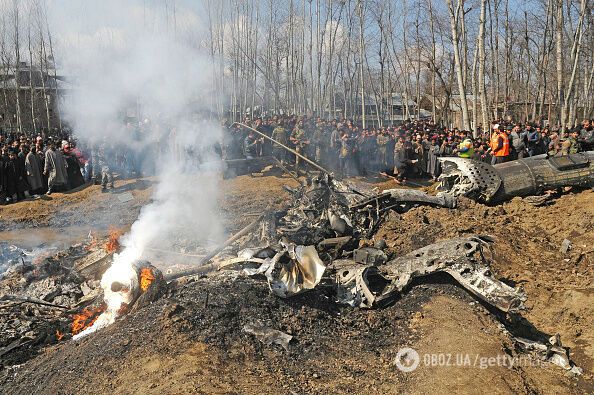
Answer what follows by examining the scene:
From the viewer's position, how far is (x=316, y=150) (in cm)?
1869

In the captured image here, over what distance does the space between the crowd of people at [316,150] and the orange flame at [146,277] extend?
959cm

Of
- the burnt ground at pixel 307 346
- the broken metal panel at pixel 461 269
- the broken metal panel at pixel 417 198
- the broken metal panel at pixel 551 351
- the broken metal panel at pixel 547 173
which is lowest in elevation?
the broken metal panel at pixel 551 351

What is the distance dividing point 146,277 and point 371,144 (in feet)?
42.3

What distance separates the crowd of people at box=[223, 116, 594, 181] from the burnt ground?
8663mm

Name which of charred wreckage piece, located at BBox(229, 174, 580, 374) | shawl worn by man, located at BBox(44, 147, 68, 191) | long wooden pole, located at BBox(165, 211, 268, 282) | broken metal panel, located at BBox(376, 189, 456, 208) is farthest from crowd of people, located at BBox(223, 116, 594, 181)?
long wooden pole, located at BBox(165, 211, 268, 282)

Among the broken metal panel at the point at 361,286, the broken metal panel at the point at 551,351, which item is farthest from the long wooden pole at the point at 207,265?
the broken metal panel at the point at 551,351

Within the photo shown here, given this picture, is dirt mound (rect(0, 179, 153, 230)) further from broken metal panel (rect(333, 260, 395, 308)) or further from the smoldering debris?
broken metal panel (rect(333, 260, 395, 308))

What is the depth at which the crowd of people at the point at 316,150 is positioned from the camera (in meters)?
15.7

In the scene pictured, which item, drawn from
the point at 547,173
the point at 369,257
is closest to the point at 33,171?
the point at 369,257

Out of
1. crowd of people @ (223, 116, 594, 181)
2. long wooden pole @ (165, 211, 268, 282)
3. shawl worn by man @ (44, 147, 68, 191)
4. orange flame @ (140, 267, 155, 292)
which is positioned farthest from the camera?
shawl worn by man @ (44, 147, 68, 191)

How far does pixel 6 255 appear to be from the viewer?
36.4 ft

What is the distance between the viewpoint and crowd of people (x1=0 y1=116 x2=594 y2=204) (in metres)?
15.7

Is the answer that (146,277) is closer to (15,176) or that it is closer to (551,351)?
(551,351)

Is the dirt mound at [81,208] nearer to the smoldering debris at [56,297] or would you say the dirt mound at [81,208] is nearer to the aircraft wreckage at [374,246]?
the smoldering debris at [56,297]
